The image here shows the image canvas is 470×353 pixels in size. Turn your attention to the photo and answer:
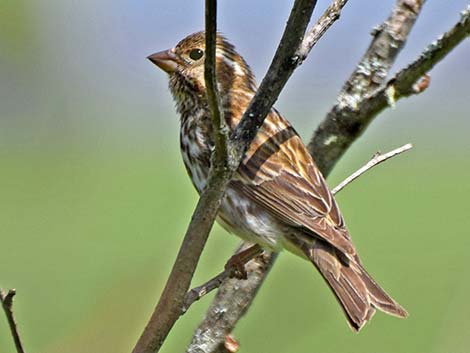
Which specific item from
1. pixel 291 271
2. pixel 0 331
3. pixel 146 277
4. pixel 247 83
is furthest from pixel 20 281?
pixel 146 277

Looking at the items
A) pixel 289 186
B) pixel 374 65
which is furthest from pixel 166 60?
pixel 374 65

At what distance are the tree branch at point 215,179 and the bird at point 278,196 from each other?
1162mm

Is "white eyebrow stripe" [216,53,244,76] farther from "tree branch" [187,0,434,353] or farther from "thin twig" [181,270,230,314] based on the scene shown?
"thin twig" [181,270,230,314]

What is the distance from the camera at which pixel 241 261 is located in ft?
11.1

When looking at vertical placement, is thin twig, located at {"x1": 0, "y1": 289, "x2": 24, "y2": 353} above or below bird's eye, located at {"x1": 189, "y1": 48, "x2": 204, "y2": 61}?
below

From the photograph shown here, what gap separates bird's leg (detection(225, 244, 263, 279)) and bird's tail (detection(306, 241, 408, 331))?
26cm

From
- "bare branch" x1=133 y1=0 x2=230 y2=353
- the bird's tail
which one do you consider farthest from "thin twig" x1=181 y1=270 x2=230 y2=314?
the bird's tail

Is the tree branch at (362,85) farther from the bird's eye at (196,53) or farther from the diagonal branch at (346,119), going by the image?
the bird's eye at (196,53)

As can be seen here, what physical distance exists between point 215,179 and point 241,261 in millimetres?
1034

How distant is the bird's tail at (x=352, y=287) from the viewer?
3467mm

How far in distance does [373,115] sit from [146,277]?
782mm

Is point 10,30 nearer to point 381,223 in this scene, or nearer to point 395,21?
point 395,21

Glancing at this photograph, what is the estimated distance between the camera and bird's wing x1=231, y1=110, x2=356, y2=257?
384 cm

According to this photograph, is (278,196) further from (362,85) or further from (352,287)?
(362,85)
